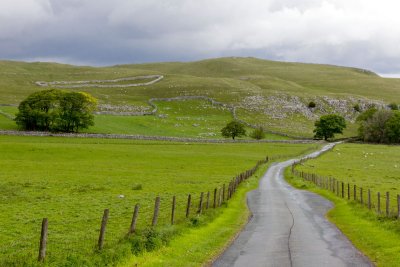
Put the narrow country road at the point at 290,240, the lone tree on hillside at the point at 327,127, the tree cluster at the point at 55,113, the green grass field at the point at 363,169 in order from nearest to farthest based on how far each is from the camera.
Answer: the narrow country road at the point at 290,240, the green grass field at the point at 363,169, the tree cluster at the point at 55,113, the lone tree on hillside at the point at 327,127

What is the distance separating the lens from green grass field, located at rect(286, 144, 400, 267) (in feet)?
79.5

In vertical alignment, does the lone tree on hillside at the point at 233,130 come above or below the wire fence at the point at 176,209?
above

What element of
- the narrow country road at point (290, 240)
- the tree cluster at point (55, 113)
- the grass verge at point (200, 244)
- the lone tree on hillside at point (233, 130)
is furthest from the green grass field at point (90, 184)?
the lone tree on hillside at point (233, 130)

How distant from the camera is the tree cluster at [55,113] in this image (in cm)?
13312

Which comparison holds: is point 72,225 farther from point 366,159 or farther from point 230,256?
point 366,159

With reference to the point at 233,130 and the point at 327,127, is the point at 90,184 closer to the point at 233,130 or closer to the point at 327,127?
the point at 233,130

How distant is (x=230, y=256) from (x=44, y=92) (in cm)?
13207

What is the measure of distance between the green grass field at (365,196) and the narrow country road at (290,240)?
2.81 feet

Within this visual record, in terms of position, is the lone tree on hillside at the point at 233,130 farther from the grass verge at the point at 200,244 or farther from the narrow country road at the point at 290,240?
the grass verge at the point at 200,244

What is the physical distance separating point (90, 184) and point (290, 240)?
108 ft

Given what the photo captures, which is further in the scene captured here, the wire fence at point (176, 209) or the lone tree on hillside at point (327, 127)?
the lone tree on hillside at point (327, 127)

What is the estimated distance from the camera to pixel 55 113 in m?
134

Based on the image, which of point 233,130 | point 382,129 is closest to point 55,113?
point 233,130

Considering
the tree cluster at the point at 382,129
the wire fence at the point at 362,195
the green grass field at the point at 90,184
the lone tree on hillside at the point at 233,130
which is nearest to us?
the green grass field at the point at 90,184
